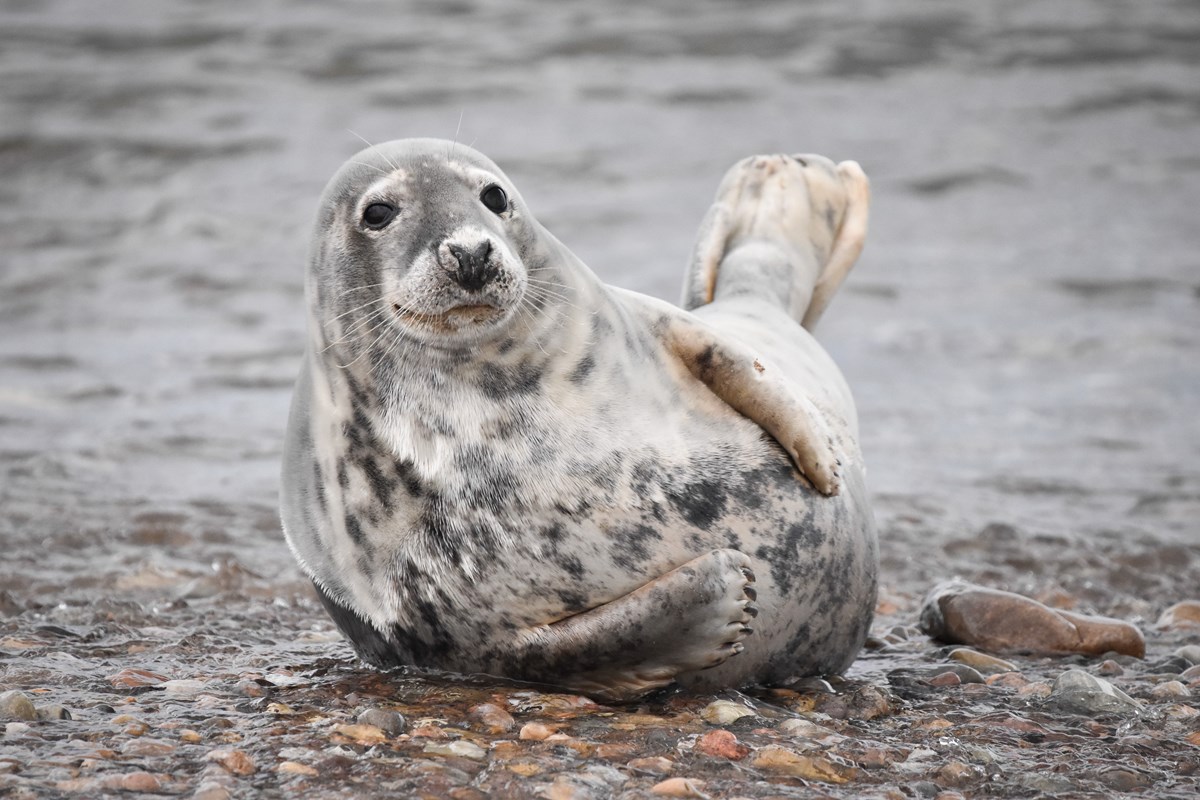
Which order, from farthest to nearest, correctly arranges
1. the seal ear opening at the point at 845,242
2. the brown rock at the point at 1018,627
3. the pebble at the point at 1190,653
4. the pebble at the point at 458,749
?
1. the seal ear opening at the point at 845,242
2. the brown rock at the point at 1018,627
3. the pebble at the point at 1190,653
4. the pebble at the point at 458,749

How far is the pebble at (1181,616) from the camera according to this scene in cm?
466

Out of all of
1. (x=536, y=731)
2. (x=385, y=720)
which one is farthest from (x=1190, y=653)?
(x=385, y=720)

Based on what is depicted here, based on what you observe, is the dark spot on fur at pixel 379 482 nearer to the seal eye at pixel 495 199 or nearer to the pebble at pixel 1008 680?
the seal eye at pixel 495 199

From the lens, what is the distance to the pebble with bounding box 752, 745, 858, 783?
3.11 meters

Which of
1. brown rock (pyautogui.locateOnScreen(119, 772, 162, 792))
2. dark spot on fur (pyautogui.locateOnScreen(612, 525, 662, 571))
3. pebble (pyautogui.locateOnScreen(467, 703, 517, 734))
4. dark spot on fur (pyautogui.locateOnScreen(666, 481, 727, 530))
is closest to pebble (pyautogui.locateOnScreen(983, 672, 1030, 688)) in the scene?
dark spot on fur (pyautogui.locateOnScreen(666, 481, 727, 530))

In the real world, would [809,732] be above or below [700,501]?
below

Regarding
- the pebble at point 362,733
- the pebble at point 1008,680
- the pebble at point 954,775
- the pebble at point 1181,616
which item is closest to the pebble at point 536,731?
the pebble at point 362,733

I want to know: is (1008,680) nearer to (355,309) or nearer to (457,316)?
(457,316)

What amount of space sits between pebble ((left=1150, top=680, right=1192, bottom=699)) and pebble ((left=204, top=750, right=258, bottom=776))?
2.14m

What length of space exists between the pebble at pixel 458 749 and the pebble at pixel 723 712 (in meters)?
0.53

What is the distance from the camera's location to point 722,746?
10.5 ft

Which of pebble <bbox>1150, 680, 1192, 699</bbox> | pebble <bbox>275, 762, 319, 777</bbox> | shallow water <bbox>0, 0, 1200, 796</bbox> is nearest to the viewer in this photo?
pebble <bbox>275, 762, 319, 777</bbox>

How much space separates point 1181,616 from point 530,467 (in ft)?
7.87

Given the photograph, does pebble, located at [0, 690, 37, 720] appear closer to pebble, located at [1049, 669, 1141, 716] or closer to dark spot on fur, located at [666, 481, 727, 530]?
dark spot on fur, located at [666, 481, 727, 530]
